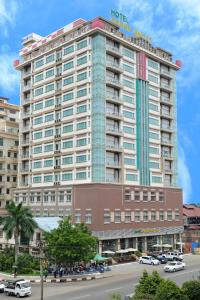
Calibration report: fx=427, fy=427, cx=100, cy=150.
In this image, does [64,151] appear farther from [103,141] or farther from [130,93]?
[130,93]

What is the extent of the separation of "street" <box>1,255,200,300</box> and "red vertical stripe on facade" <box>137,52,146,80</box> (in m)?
42.5

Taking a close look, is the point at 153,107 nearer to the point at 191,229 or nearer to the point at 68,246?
the point at 191,229

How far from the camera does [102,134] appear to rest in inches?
3191

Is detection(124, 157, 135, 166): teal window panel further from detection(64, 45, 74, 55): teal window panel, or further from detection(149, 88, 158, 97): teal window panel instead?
detection(64, 45, 74, 55): teal window panel

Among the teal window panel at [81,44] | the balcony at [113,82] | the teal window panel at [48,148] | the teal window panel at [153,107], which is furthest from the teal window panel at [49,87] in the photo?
the teal window panel at [153,107]

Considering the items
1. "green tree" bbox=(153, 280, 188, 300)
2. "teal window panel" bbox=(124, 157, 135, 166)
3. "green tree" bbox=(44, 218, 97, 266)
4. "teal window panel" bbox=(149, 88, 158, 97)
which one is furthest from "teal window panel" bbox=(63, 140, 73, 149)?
"green tree" bbox=(153, 280, 188, 300)

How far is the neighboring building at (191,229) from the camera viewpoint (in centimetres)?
9717

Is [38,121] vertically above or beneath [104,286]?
above

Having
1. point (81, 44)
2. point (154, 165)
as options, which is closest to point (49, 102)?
point (81, 44)

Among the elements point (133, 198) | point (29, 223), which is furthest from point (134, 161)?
point (29, 223)

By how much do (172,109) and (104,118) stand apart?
86.4 ft

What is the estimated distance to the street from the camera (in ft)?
153

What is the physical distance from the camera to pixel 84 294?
47469 mm

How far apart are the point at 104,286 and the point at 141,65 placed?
55.1 metres
